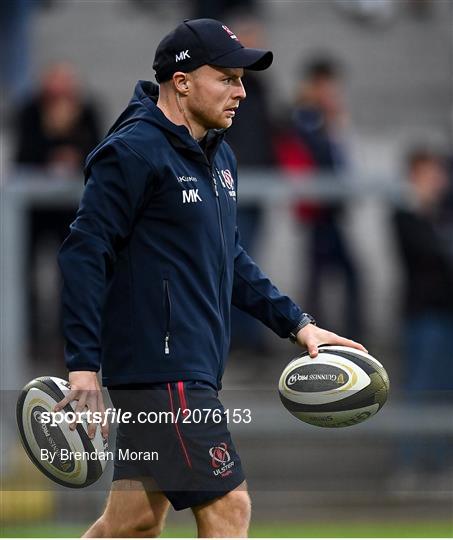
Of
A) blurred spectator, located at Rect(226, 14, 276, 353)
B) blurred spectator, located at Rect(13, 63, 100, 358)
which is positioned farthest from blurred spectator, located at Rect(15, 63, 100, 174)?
blurred spectator, located at Rect(226, 14, 276, 353)

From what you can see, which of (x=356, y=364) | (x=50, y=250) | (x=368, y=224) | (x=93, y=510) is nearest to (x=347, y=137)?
(x=368, y=224)

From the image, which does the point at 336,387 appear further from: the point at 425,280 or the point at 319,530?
the point at 425,280

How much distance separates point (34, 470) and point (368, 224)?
4351mm

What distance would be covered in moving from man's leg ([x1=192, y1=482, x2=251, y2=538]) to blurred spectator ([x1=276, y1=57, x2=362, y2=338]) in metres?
5.89

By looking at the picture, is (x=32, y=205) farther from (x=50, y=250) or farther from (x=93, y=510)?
(x=93, y=510)

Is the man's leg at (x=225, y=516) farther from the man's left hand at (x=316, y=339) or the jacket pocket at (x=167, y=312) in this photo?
the man's left hand at (x=316, y=339)

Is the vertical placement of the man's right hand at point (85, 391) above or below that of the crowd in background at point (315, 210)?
above

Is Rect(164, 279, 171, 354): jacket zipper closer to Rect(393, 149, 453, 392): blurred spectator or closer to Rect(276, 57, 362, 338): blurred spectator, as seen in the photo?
Rect(393, 149, 453, 392): blurred spectator

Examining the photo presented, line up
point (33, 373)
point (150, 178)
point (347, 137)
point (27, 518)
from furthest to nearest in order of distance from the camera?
1. point (347, 137)
2. point (33, 373)
3. point (27, 518)
4. point (150, 178)

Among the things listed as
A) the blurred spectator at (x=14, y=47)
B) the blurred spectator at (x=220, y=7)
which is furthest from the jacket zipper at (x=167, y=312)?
the blurred spectator at (x=14, y=47)

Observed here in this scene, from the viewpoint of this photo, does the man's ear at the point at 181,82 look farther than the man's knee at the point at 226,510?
Yes

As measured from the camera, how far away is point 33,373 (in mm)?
10359

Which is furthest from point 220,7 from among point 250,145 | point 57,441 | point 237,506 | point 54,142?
point 237,506

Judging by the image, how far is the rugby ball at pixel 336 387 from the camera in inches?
208
